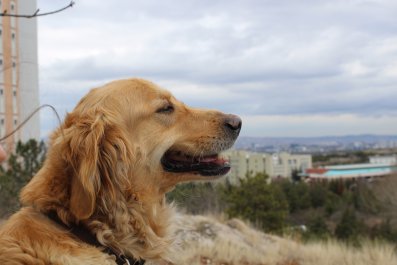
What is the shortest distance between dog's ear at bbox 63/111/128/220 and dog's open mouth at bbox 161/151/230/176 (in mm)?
519

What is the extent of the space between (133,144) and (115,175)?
0.39 m

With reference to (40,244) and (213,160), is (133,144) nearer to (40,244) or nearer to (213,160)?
(213,160)

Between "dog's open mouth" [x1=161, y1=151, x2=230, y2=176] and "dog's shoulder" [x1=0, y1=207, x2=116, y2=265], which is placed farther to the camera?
"dog's open mouth" [x1=161, y1=151, x2=230, y2=176]

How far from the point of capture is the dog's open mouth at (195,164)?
3.76 metres

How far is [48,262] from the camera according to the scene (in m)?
2.71

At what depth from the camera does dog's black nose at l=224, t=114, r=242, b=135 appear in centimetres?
399

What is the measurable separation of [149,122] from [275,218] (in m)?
27.3

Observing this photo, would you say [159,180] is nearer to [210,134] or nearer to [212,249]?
[210,134]

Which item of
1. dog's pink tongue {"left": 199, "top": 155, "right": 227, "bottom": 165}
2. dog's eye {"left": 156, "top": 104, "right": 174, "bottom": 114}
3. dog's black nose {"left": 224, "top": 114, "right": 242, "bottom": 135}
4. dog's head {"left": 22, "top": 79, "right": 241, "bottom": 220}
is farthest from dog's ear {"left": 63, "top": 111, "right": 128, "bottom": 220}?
dog's black nose {"left": 224, "top": 114, "right": 242, "bottom": 135}

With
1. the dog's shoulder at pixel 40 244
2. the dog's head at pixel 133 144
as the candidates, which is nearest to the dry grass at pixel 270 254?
the dog's head at pixel 133 144

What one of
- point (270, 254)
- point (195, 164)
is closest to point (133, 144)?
point (195, 164)

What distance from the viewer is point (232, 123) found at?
3.99m

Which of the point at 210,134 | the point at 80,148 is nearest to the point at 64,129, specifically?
the point at 80,148

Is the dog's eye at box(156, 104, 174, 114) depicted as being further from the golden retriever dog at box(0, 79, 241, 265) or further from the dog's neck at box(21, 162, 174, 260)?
the dog's neck at box(21, 162, 174, 260)
